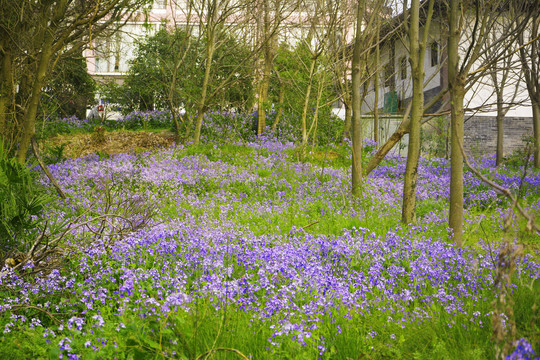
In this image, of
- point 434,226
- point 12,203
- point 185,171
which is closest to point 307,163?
point 185,171

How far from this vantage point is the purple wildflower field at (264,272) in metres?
2.96

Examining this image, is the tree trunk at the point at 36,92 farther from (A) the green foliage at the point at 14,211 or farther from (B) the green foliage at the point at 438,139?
(B) the green foliage at the point at 438,139

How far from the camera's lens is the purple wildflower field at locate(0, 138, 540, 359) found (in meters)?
2.96

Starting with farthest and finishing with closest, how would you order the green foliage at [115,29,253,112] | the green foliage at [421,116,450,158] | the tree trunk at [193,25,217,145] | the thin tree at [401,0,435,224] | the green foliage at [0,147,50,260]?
1. the green foliage at [421,116,450,158]
2. the green foliage at [115,29,253,112]
3. the tree trunk at [193,25,217,145]
4. the thin tree at [401,0,435,224]
5. the green foliage at [0,147,50,260]

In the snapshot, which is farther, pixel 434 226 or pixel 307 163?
pixel 307 163

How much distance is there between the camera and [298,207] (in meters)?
8.41

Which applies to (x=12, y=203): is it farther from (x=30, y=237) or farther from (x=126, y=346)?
(x=126, y=346)

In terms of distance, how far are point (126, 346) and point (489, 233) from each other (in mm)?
5720

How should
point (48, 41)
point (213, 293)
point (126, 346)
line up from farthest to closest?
point (48, 41) < point (213, 293) < point (126, 346)

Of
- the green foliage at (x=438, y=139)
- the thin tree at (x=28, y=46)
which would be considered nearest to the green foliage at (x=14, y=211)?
the thin tree at (x=28, y=46)

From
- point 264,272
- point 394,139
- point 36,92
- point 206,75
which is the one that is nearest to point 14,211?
point 264,272

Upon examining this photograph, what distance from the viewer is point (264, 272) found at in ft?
12.7

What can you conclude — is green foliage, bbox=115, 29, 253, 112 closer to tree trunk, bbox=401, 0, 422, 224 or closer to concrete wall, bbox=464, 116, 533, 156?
tree trunk, bbox=401, 0, 422, 224

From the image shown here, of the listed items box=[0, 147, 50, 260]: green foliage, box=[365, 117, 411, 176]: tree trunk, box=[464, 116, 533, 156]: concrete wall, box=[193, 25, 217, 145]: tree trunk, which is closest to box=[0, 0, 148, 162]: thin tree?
box=[0, 147, 50, 260]: green foliage
